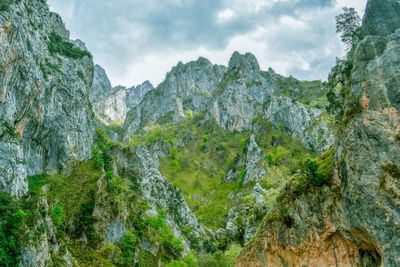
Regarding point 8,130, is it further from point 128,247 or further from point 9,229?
point 128,247

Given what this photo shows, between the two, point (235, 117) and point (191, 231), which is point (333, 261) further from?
point (235, 117)

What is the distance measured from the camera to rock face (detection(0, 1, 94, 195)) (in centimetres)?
4812

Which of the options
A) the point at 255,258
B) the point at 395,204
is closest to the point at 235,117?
the point at 255,258

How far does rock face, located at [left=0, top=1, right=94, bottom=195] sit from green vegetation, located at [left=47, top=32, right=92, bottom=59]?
0.33m

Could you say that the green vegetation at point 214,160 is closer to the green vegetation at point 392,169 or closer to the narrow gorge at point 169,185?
the narrow gorge at point 169,185

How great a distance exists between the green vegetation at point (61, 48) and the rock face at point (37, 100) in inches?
13.1

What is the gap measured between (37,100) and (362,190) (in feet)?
202

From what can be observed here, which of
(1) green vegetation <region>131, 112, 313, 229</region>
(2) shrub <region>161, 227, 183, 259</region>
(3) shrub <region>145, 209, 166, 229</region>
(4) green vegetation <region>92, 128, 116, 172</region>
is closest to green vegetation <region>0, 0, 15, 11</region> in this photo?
(4) green vegetation <region>92, 128, 116, 172</region>

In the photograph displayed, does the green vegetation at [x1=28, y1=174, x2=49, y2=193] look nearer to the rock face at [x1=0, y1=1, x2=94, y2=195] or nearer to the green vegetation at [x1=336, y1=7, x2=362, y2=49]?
the rock face at [x1=0, y1=1, x2=94, y2=195]

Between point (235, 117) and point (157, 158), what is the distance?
2527 inches

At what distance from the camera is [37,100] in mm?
60938

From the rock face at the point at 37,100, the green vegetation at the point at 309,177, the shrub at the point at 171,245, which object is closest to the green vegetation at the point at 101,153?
the rock face at the point at 37,100

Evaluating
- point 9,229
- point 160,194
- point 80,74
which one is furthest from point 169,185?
point 9,229

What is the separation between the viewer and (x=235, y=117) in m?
194
